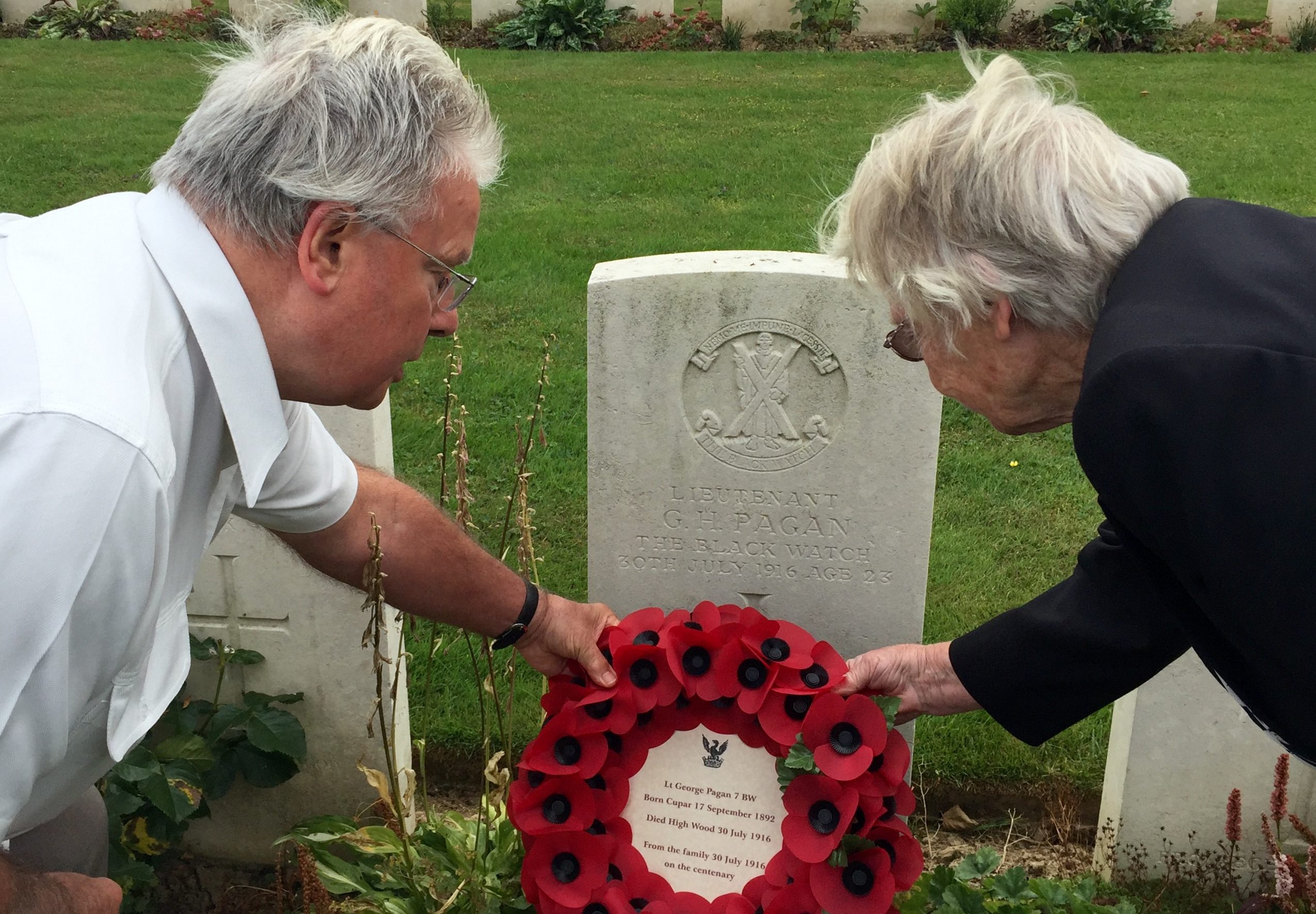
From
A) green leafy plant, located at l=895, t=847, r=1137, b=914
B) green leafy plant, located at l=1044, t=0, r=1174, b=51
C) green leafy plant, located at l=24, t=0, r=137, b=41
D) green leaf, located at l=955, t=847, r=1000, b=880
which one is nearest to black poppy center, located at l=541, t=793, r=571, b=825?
green leafy plant, located at l=895, t=847, r=1137, b=914

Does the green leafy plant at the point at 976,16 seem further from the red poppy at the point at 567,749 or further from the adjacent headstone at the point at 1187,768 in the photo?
the red poppy at the point at 567,749

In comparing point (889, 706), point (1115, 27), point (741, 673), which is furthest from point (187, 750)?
point (1115, 27)

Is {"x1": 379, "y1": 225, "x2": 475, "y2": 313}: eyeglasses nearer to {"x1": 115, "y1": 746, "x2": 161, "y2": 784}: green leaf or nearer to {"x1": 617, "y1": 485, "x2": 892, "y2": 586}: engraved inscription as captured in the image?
{"x1": 617, "y1": 485, "x2": 892, "y2": 586}: engraved inscription

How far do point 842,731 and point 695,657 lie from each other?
373 millimetres

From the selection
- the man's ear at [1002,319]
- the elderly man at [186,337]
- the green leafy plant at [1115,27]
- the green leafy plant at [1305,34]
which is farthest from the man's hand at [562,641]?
the green leafy plant at [1305,34]

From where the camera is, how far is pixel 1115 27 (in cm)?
1220

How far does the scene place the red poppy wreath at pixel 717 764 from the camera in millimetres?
2523

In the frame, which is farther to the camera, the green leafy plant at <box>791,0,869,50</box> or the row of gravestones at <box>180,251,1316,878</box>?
the green leafy plant at <box>791,0,869,50</box>

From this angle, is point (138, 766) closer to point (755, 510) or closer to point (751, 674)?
point (751, 674)

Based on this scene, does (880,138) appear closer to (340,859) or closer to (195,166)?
(195,166)

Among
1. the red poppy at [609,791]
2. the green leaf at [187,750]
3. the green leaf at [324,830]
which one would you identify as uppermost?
the red poppy at [609,791]

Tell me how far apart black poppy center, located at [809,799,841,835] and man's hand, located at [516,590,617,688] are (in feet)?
Result: 1.71

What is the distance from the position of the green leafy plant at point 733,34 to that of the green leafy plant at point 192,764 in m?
10.9

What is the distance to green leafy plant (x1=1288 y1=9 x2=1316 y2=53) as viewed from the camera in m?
12.2
